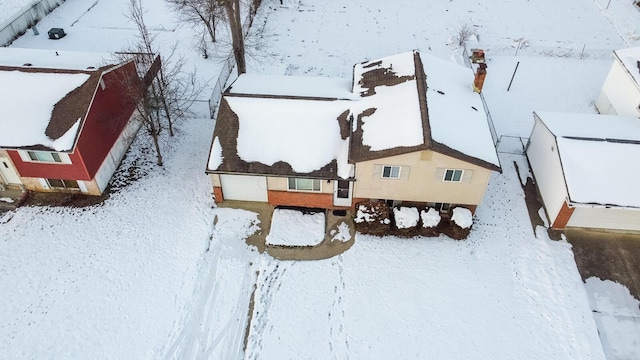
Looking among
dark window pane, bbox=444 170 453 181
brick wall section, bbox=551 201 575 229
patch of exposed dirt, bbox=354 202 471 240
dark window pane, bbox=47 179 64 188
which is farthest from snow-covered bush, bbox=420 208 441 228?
dark window pane, bbox=47 179 64 188

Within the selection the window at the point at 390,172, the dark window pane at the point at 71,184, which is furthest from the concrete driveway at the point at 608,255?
the dark window pane at the point at 71,184

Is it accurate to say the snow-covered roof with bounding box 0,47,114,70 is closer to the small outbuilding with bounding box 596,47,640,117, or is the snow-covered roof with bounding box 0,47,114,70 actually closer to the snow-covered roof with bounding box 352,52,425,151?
the snow-covered roof with bounding box 352,52,425,151

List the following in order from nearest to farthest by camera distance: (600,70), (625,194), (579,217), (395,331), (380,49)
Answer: (395,331)
(625,194)
(579,217)
(600,70)
(380,49)

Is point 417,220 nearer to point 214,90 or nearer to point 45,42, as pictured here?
point 214,90

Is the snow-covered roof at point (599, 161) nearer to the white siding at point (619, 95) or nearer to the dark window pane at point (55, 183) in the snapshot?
the white siding at point (619, 95)

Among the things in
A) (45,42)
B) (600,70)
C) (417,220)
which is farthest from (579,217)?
(45,42)

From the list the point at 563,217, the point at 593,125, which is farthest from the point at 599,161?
the point at 593,125
